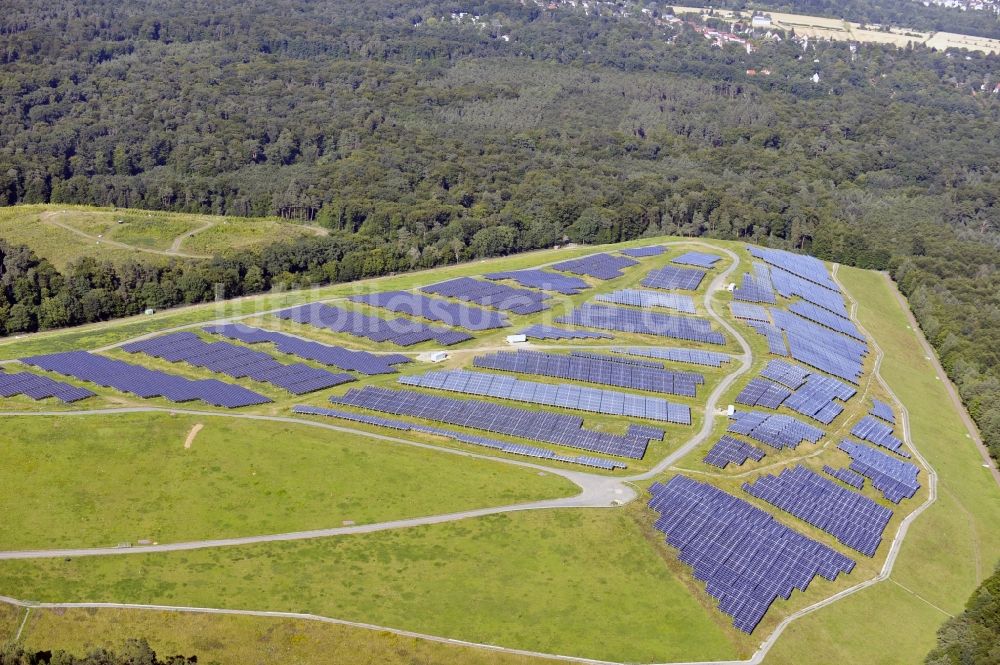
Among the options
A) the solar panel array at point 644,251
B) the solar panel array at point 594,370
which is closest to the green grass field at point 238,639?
the solar panel array at point 594,370

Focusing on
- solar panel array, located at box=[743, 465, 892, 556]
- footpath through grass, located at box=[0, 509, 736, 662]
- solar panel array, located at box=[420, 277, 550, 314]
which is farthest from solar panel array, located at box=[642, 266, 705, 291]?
footpath through grass, located at box=[0, 509, 736, 662]

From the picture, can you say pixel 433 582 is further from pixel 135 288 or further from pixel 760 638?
pixel 135 288

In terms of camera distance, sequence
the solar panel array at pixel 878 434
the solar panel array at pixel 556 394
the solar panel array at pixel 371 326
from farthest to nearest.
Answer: the solar panel array at pixel 371 326, the solar panel array at pixel 878 434, the solar panel array at pixel 556 394

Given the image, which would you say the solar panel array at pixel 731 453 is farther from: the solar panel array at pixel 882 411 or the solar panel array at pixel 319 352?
the solar panel array at pixel 319 352

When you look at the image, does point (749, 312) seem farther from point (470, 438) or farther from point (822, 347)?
point (470, 438)

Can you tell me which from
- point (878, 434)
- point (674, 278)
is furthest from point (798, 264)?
point (878, 434)

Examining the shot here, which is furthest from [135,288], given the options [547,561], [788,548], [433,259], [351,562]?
[788,548]
